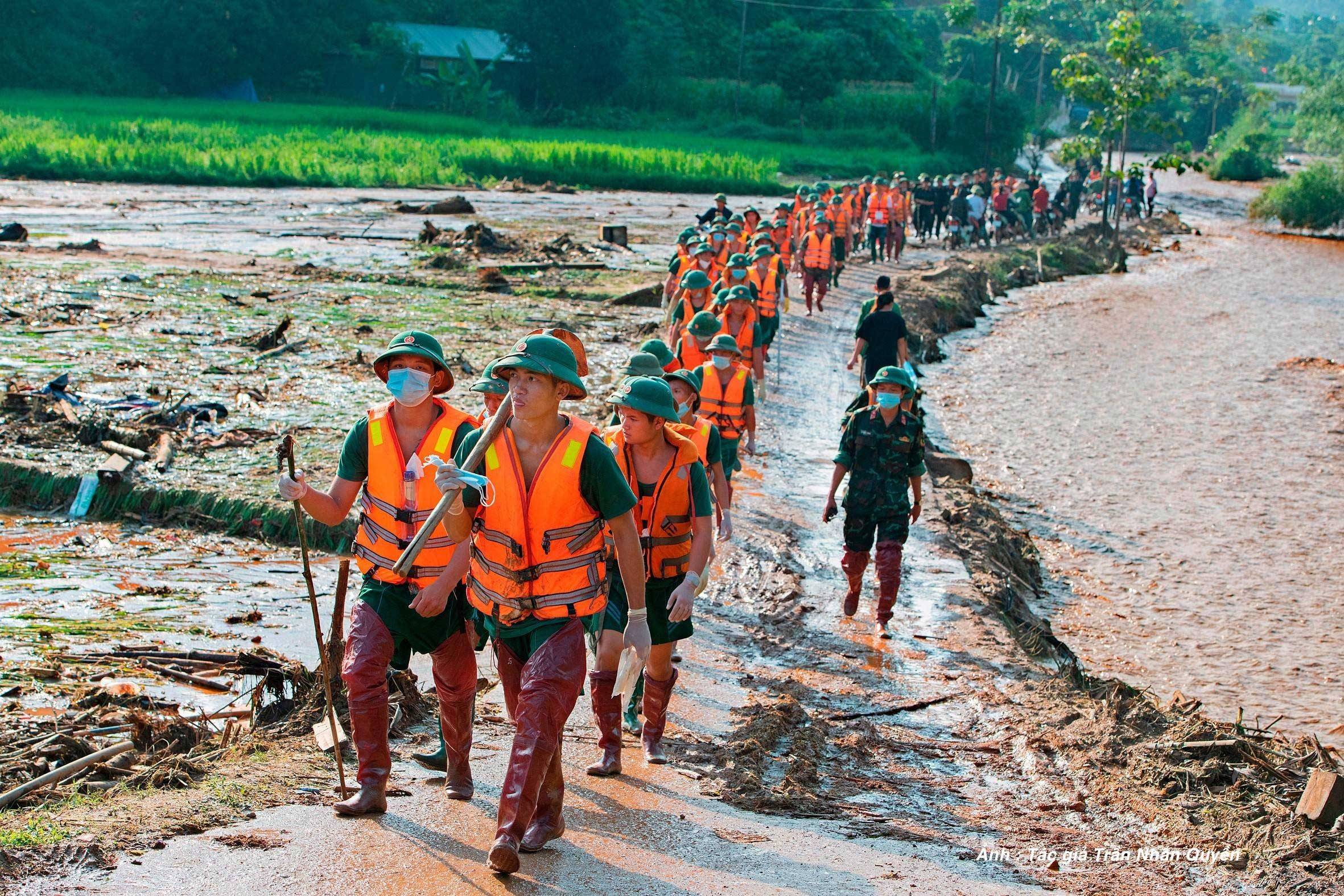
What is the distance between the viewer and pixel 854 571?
34.5 feet

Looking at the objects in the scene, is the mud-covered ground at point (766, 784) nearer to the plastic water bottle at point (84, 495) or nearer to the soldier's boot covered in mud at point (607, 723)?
the soldier's boot covered in mud at point (607, 723)

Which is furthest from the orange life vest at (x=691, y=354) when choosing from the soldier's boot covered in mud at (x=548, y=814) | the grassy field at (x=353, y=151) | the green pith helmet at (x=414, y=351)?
the grassy field at (x=353, y=151)

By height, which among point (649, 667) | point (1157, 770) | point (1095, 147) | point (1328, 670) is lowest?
point (1328, 670)

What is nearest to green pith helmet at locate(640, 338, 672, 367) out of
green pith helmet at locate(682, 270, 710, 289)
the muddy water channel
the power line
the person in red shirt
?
the muddy water channel

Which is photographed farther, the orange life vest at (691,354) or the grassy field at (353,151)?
the grassy field at (353,151)

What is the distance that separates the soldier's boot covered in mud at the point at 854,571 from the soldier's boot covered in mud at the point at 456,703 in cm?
481

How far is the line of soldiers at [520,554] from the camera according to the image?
17.6ft

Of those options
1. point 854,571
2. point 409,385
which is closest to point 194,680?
point 409,385

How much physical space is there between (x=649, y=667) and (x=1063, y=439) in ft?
46.0

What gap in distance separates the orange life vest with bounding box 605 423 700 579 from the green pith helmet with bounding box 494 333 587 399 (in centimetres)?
148

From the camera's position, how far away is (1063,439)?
19.8m

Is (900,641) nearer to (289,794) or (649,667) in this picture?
(649,667)

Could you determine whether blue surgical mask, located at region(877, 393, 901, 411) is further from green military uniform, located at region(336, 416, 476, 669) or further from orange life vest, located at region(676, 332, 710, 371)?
green military uniform, located at region(336, 416, 476, 669)

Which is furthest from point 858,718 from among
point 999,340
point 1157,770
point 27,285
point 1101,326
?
point 1101,326
